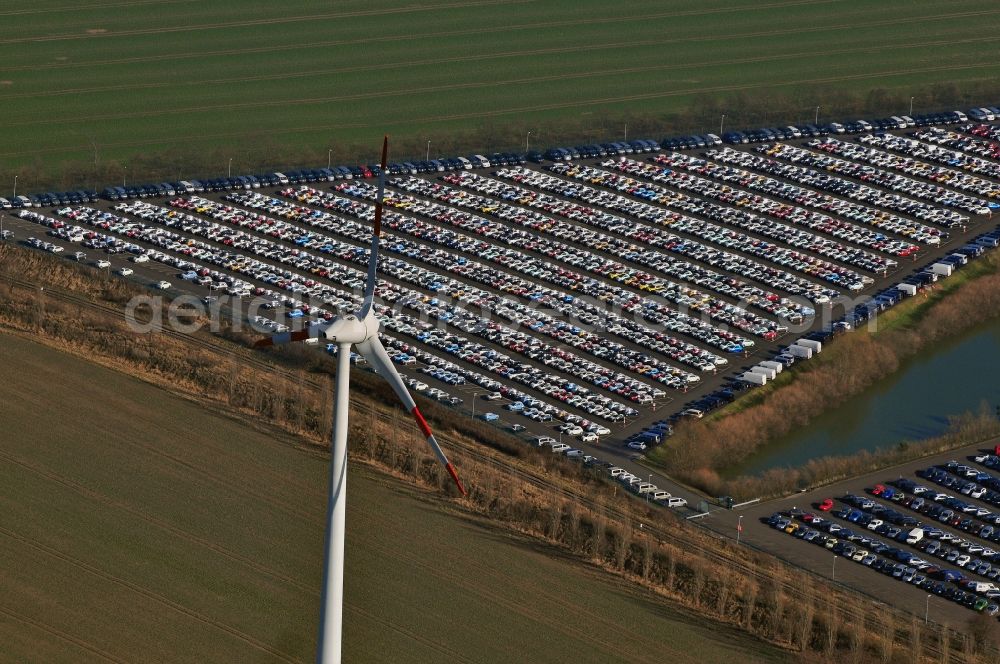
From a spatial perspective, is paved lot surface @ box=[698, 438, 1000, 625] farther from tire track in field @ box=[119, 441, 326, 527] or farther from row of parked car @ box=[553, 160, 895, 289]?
row of parked car @ box=[553, 160, 895, 289]

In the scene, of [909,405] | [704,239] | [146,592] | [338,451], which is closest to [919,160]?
[704,239]

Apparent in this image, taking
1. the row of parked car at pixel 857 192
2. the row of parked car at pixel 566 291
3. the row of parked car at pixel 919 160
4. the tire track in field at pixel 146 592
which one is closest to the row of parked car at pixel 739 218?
the row of parked car at pixel 857 192

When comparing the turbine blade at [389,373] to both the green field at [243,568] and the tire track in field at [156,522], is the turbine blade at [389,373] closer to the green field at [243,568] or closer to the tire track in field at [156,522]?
the green field at [243,568]

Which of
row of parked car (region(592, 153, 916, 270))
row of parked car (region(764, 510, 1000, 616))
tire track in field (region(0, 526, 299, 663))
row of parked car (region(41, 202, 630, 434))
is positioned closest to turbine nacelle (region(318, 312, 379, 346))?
tire track in field (region(0, 526, 299, 663))

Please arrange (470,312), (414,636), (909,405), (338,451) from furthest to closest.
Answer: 1. (470,312)
2. (909,405)
3. (414,636)
4. (338,451)

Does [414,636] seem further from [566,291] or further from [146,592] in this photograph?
[566,291]

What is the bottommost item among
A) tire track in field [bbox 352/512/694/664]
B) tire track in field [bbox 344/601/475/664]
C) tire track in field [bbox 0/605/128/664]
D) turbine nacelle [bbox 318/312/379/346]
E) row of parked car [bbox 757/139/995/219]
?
tire track in field [bbox 0/605/128/664]
